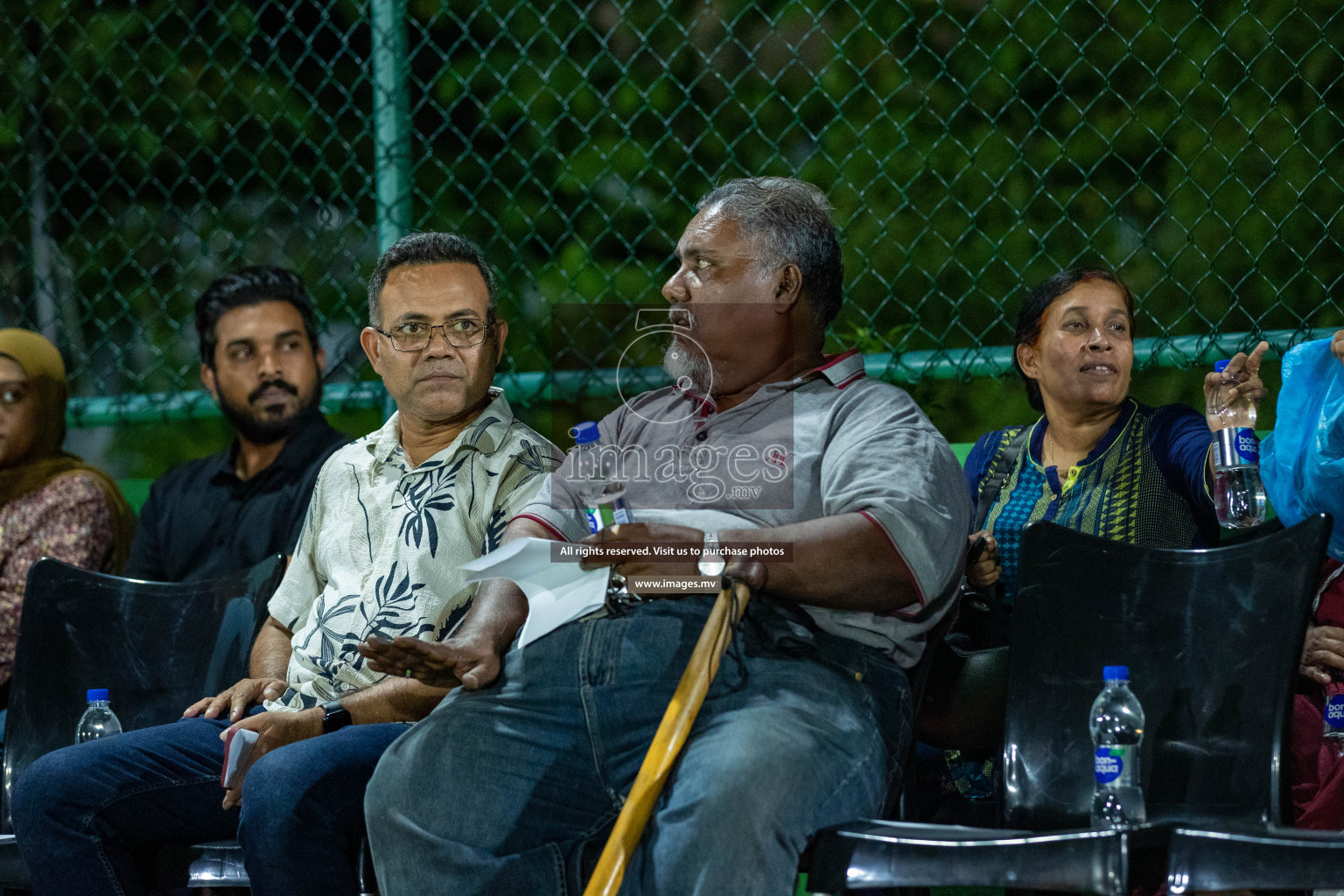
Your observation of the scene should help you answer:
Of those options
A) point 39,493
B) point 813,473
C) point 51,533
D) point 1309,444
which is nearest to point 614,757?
point 813,473

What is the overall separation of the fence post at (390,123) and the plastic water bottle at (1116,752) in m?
2.28

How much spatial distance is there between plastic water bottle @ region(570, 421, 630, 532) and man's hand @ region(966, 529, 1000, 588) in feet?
2.26

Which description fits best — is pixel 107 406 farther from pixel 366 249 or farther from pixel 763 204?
pixel 763 204

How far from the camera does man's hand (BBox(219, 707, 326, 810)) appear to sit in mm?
2225

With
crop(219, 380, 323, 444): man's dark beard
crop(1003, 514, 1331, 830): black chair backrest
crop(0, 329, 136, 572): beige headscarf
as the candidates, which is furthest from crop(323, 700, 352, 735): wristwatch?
crop(0, 329, 136, 572): beige headscarf

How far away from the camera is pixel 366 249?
13.4ft

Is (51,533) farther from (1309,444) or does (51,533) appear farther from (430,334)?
(1309,444)

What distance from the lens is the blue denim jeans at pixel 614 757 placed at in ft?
6.02

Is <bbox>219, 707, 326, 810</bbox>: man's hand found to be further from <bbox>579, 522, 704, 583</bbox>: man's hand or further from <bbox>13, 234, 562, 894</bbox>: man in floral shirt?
<bbox>579, 522, 704, 583</bbox>: man's hand

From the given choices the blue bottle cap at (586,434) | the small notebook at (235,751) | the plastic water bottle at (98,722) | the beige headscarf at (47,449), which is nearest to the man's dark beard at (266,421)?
the beige headscarf at (47,449)

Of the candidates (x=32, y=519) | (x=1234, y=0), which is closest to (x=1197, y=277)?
(x=1234, y=0)

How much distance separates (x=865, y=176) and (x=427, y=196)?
1.28 metres

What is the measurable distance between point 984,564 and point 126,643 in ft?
5.91

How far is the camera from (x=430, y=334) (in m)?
2.60
